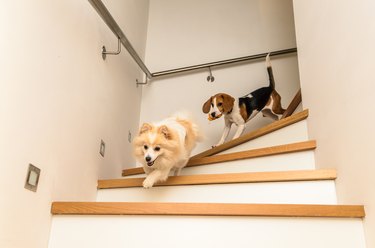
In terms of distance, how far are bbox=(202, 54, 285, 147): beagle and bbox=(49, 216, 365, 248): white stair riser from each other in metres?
1.49

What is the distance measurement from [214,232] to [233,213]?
10cm

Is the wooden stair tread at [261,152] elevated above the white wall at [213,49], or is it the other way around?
the white wall at [213,49]

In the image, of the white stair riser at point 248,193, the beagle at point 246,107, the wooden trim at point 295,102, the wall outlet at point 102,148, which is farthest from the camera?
the beagle at point 246,107

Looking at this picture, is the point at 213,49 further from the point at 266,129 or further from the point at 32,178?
the point at 32,178

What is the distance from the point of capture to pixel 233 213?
1.24 metres

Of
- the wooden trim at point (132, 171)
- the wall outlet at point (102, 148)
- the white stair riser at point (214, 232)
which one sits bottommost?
the white stair riser at point (214, 232)

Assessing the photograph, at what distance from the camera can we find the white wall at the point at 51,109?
52.3 inches

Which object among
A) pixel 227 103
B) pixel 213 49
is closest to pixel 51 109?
pixel 227 103

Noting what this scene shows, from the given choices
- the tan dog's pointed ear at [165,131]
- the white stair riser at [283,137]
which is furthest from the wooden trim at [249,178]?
the white stair riser at [283,137]

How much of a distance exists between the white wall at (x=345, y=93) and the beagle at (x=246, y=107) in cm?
85

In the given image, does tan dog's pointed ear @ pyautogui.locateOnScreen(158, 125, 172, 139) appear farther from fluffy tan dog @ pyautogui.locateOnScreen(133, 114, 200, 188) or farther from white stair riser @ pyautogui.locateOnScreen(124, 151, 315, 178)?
white stair riser @ pyautogui.locateOnScreen(124, 151, 315, 178)

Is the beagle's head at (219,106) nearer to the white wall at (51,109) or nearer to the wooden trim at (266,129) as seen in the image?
the wooden trim at (266,129)

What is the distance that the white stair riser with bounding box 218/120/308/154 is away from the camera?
200cm

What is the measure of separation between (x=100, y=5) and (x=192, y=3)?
1.81 metres
